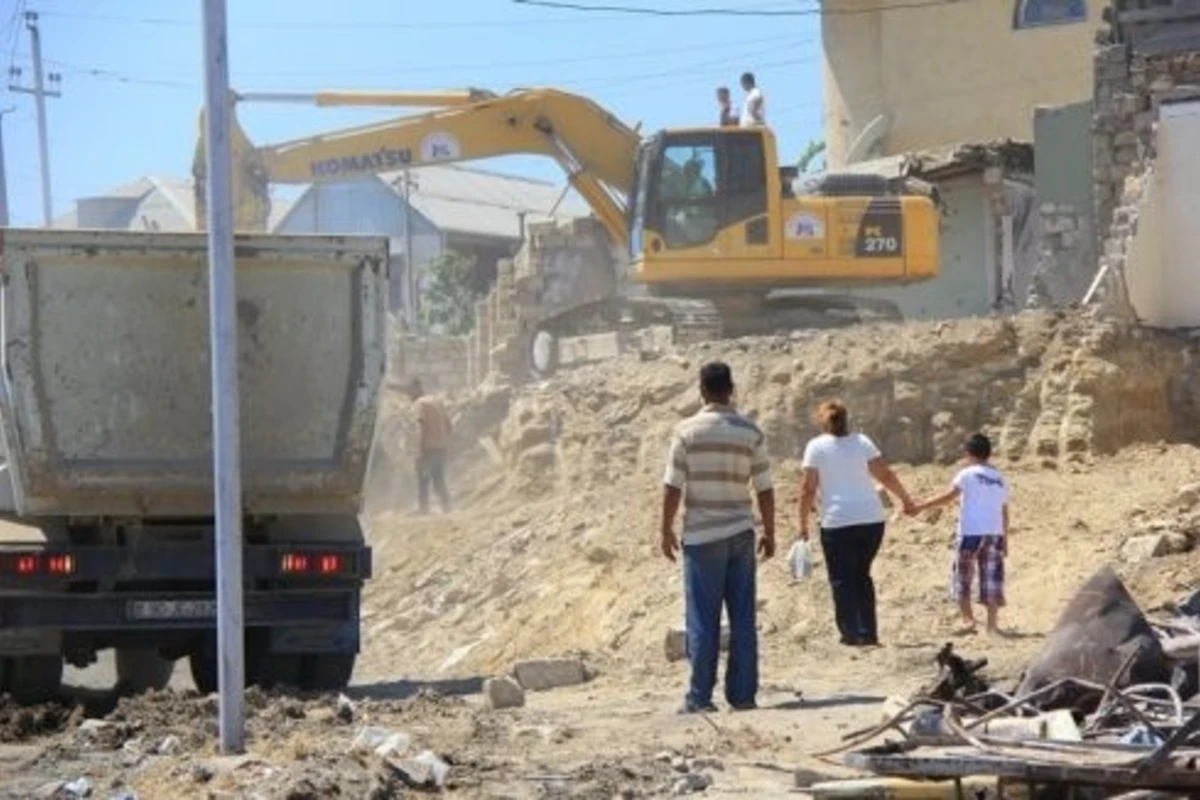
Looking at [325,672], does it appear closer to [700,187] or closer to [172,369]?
[172,369]

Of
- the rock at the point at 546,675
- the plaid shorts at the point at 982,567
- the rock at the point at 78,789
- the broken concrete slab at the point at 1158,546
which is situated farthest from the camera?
the broken concrete slab at the point at 1158,546

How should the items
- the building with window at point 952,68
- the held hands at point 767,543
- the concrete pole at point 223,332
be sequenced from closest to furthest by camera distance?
the concrete pole at point 223,332
the held hands at point 767,543
the building with window at point 952,68

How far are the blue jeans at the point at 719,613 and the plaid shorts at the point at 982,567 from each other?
10.5 feet

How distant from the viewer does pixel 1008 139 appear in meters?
33.7

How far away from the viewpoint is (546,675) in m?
14.5

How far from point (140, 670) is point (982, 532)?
223 inches

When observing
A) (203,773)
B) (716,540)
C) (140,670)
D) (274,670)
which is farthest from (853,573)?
(203,773)

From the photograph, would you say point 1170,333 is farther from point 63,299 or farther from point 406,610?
point 63,299

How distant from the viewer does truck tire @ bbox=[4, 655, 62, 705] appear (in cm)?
1426

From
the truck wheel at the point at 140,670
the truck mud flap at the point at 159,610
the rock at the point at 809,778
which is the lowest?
the truck wheel at the point at 140,670

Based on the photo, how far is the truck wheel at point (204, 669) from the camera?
48.7ft

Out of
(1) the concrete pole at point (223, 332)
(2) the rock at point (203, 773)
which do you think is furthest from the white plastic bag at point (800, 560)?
(2) the rock at point (203, 773)

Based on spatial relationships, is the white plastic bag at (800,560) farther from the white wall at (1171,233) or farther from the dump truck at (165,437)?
the white wall at (1171,233)

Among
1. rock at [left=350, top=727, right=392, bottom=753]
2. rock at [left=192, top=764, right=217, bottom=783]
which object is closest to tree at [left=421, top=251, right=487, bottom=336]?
rock at [left=350, top=727, right=392, bottom=753]
